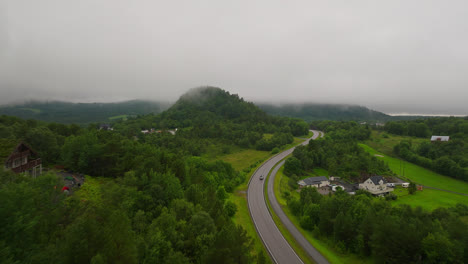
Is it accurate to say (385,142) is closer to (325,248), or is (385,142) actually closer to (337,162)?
(337,162)

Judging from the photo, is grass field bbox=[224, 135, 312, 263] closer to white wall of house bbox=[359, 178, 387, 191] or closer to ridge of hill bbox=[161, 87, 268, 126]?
white wall of house bbox=[359, 178, 387, 191]

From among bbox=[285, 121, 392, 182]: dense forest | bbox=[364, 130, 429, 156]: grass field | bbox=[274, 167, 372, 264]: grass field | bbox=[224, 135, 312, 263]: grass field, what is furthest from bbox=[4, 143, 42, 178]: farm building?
bbox=[364, 130, 429, 156]: grass field

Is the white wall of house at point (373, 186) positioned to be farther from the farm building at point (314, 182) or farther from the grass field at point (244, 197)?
the grass field at point (244, 197)

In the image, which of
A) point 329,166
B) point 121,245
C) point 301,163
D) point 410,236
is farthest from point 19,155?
point 329,166

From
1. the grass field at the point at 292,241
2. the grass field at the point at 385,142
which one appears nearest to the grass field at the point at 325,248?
the grass field at the point at 292,241

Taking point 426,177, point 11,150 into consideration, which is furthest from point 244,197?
point 426,177
